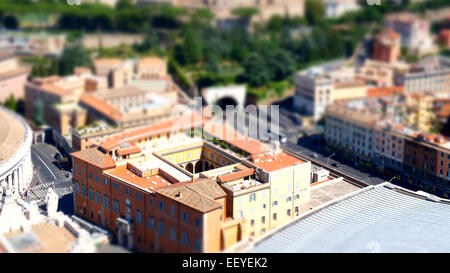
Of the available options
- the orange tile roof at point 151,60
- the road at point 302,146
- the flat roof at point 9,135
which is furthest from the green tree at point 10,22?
the road at point 302,146

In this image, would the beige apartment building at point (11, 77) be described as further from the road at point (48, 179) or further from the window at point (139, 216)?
the window at point (139, 216)

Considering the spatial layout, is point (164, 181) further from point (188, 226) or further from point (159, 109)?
point (159, 109)

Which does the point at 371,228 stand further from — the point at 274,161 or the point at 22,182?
the point at 22,182

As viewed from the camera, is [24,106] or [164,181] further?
[24,106]

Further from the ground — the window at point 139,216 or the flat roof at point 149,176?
the flat roof at point 149,176

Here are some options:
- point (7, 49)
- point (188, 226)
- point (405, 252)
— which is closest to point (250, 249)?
point (188, 226)
